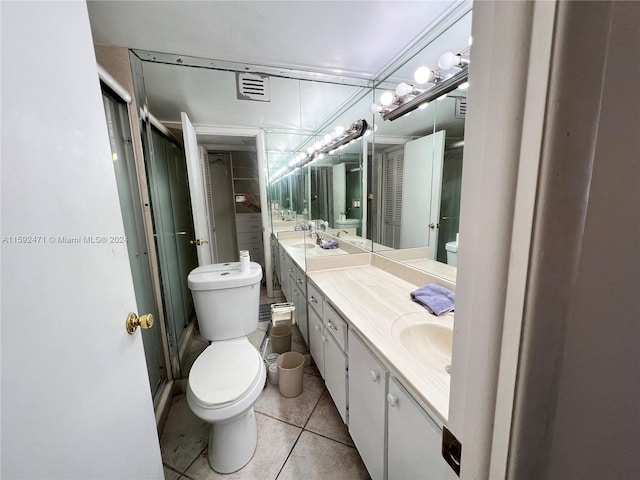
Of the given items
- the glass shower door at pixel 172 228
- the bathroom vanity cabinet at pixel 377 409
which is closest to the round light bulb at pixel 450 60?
the bathroom vanity cabinet at pixel 377 409

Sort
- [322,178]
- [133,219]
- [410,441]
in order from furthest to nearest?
1. [322,178]
2. [133,219]
3. [410,441]

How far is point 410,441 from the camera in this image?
0.79 metres

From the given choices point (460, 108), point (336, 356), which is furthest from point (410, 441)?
point (460, 108)

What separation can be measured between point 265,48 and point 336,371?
6.25 feet

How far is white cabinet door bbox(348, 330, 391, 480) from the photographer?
3.13 feet

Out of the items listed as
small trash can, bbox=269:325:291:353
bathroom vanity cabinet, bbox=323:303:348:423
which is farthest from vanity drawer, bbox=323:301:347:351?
small trash can, bbox=269:325:291:353

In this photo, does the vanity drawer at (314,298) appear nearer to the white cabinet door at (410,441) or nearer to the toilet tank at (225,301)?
the toilet tank at (225,301)

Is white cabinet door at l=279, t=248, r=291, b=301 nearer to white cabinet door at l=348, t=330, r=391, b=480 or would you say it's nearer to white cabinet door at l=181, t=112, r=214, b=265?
white cabinet door at l=181, t=112, r=214, b=265

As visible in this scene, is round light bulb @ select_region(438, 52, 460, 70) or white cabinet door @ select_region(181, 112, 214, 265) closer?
round light bulb @ select_region(438, 52, 460, 70)

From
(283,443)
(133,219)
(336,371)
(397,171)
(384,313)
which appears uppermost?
(397,171)

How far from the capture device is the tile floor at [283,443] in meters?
1.25

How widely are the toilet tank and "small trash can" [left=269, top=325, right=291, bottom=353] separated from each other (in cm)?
33

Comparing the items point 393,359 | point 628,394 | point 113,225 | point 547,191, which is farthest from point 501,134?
point 113,225

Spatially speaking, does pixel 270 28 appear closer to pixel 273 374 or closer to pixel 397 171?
pixel 397 171
